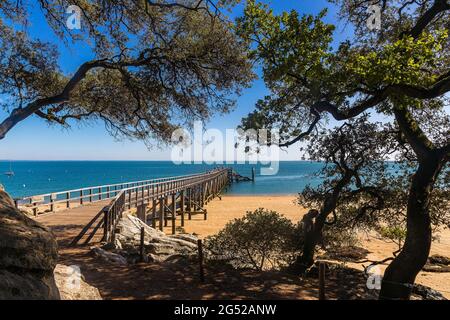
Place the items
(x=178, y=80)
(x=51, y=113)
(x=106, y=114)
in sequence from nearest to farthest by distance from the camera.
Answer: (x=178, y=80), (x=51, y=113), (x=106, y=114)

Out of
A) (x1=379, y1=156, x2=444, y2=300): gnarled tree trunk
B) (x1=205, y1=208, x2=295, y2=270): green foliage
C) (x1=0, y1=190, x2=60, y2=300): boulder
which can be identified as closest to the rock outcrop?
(x1=205, y1=208, x2=295, y2=270): green foliage

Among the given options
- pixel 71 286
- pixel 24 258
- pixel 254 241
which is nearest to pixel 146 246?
pixel 254 241

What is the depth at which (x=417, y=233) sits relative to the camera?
6.46 meters

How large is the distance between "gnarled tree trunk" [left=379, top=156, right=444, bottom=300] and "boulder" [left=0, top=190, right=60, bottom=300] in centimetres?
652

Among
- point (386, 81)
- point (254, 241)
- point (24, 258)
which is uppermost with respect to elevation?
point (386, 81)

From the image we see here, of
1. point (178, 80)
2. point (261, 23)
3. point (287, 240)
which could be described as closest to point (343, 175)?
point (287, 240)

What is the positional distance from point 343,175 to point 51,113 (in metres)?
11.8

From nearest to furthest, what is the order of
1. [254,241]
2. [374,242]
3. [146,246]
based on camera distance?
[254,241], [146,246], [374,242]

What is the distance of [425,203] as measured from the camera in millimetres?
6414

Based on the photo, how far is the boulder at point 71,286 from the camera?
464 cm

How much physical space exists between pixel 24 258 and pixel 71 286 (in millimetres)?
1792

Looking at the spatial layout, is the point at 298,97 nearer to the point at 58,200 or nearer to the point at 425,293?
the point at 425,293

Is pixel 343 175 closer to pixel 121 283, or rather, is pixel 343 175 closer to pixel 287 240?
pixel 287 240

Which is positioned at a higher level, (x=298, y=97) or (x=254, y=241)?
(x=298, y=97)
